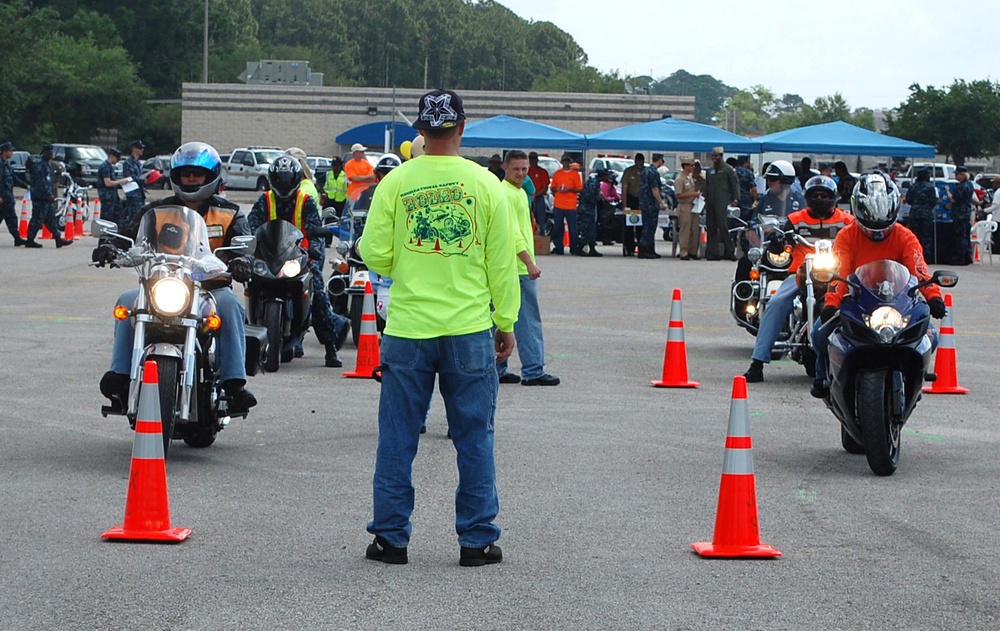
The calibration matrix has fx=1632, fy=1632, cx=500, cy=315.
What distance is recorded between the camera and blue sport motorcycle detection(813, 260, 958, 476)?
9.01 meters

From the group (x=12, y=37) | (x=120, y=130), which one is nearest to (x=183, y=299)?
(x=12, y=37)

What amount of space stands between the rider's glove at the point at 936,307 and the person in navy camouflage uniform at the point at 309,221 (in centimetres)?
567

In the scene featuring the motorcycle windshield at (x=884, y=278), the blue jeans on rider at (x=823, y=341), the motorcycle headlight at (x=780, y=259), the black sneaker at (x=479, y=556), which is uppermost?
the motorcycle windshield at (x=884, y=278)

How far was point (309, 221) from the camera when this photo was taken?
13758 millimetres

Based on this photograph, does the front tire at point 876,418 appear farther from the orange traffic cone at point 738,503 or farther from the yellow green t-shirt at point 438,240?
the yellow green t-shirt at point 438,240

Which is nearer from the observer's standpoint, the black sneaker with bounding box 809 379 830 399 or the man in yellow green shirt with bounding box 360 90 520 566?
the man in yellow green shirt with bounding box 360 90 520 566

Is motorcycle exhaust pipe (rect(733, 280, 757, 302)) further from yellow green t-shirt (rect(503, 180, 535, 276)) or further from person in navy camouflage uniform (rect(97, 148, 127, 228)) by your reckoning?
person in navy camouflage uniform (rect(97, 148, 127, 228))

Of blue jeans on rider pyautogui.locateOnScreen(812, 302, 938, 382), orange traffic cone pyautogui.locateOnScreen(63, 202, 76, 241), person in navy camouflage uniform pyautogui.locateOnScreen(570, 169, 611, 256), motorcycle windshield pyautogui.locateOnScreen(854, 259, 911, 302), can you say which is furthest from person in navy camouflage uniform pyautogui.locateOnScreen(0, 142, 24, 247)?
motorcycle windshield pyautogui.locateOnScreen(854, 259, 911, 302)

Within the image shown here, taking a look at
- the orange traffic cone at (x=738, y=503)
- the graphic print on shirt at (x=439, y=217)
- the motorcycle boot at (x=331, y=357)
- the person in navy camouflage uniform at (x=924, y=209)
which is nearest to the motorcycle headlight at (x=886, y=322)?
the orange traffic cone at (x=738, y=503)

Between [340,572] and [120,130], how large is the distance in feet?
247

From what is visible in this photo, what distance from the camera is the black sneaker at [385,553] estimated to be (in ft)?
22.0

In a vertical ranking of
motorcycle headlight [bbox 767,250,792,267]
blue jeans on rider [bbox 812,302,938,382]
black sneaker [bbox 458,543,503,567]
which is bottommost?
black sneaker [bbox 458,543,503,567]

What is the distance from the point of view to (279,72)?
271ft

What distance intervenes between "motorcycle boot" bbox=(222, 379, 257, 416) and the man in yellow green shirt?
9.02 ft
